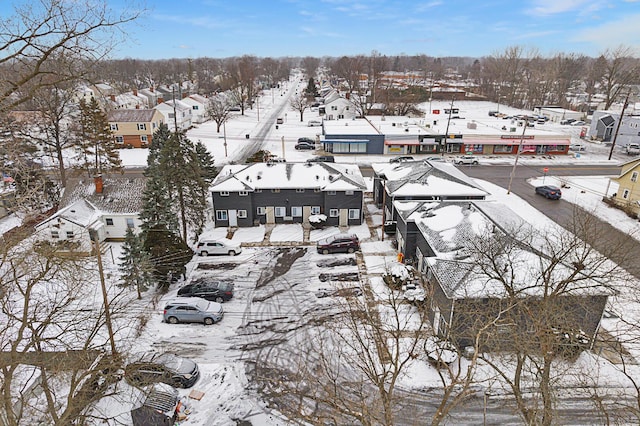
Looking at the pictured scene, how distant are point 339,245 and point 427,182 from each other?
29.3 feet

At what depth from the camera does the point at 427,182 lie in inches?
1208

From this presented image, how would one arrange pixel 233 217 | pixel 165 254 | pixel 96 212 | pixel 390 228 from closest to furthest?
1. pixel 165 254
2. pixel 96 212
3. pixel 390 228
4. pixel 233 217

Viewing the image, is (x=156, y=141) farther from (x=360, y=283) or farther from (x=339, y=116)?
(x=339, y=116)

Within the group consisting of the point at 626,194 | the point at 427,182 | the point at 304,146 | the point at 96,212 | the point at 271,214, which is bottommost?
the point at 271,214

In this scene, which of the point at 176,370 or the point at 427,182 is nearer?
the point at 176,370

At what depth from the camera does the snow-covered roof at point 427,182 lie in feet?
96.3

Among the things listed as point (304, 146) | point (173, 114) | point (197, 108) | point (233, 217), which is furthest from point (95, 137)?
point (197, 108)

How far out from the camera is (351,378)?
667 inches

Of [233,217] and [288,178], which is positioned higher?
[288,178]

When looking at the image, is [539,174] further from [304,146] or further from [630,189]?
[304,146]

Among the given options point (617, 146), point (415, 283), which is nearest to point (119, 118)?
point (415, 283)

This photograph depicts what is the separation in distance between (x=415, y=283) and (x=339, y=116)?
58.2 metres

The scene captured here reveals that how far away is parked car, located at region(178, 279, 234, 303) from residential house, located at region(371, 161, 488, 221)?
42.3 feet

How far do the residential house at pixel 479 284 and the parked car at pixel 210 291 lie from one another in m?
10.5
